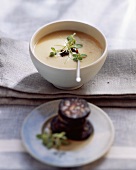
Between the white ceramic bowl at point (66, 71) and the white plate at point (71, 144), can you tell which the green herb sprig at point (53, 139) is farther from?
the white ceramic bowl at point (66, 71)

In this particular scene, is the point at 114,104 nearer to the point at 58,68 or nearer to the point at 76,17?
the point at 58,68

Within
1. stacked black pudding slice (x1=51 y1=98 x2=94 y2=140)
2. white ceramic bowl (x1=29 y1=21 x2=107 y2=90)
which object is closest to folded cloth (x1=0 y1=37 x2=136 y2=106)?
white ceramic bowl (x1=29 y1=21 x2=107 y2=90)

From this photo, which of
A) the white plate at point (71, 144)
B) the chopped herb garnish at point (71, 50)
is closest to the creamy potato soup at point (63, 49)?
the chopped herb garnish at point (71, 50)

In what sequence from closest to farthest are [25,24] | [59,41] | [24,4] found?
1. [59,41]
2. [25,24]
3. [24,4]

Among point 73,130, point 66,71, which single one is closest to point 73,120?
point 73,130

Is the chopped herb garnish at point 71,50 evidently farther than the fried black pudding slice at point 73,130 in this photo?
Yes

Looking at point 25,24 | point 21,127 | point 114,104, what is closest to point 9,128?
point 21,127
